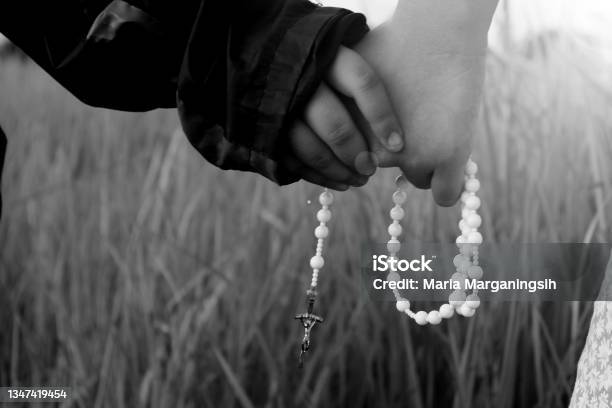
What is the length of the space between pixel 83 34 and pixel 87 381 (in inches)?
20.7

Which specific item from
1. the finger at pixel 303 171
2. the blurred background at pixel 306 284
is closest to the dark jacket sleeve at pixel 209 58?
the finger at pixel 303 171

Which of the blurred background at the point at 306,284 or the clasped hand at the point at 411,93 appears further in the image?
the blurred background at the point at 306,284

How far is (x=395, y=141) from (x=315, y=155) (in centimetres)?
6

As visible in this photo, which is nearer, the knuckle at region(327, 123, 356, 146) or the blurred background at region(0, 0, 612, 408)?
the knuckle at region(327, 123, 356, 146)

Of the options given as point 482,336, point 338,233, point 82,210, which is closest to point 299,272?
point 338,233

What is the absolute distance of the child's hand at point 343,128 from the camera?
1.50ft

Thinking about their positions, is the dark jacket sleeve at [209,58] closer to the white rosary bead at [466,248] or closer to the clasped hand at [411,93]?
the clasped hand at [411,93]

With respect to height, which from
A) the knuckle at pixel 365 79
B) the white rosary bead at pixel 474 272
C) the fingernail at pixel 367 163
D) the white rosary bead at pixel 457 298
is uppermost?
the knuckle at pixel 365 79

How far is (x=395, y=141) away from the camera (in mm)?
471

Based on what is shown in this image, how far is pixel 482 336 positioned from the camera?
2.78 ft

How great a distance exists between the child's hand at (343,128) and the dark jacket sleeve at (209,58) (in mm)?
10

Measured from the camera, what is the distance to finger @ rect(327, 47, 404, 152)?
0.45 metres

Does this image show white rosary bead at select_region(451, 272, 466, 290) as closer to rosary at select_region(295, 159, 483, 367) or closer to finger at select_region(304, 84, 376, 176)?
rosary at select_region(295, 159, 483, 367)

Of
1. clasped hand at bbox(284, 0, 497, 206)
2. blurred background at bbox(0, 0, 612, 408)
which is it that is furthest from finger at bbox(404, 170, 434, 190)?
blurred background at bbox(0, 0, 612, 408)
